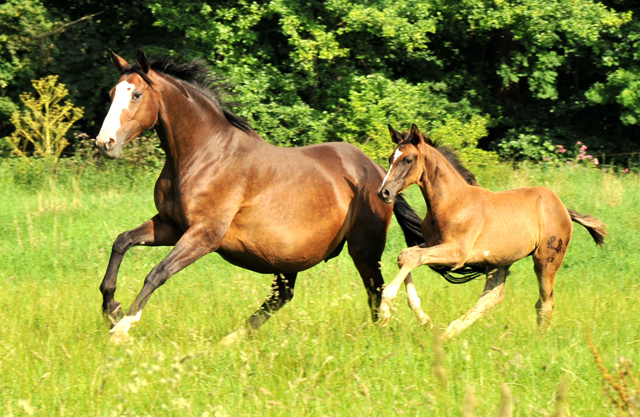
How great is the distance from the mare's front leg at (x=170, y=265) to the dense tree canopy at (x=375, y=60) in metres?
8.44

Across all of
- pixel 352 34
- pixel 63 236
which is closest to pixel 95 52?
pixel 352 34

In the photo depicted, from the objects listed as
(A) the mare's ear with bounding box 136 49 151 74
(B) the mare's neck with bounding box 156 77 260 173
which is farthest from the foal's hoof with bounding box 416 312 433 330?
(A) the mare's ear with bounding box 136 49 151 74

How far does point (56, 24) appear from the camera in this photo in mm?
16047

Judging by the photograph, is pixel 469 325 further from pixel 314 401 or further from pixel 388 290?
pixel 314 401

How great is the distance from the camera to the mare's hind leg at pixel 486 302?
17.5 ft

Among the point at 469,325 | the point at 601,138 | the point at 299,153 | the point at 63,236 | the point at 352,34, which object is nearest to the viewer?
the point at 469,325

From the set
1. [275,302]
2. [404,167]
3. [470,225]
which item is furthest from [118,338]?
[470,225]

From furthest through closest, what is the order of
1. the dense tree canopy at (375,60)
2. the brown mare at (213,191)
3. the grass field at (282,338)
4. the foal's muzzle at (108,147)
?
the dense tree canopy at (375,60), the brown mare at (213,191), the foal's muzzle at (108,147), the grass field at (282,338)

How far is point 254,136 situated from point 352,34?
10.5 m

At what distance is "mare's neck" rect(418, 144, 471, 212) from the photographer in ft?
17.9

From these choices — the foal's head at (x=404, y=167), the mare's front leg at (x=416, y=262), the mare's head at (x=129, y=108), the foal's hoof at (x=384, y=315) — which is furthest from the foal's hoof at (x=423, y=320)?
the mare's head at (x=129, y=108)

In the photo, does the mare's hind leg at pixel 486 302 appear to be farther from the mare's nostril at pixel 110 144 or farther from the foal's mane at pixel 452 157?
the mare's nostril at pixel 110 144

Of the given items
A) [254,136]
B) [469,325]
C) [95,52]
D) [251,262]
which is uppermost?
[254,136]

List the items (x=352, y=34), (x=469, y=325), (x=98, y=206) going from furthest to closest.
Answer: (x=352, y=34), (x=98, y=206), (x=469, y=325)
